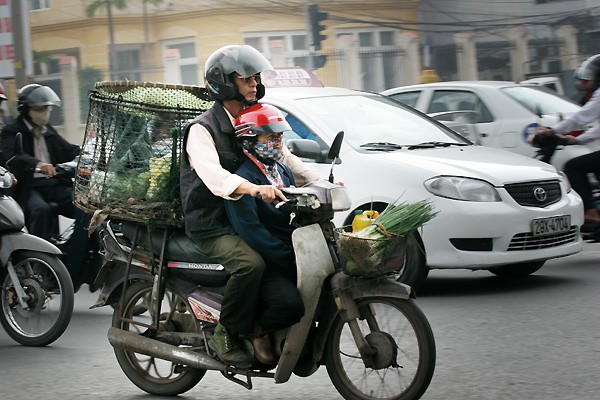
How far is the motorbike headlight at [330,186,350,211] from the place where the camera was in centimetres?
511

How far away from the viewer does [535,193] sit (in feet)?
28.4

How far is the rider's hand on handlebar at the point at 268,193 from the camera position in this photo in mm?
4945

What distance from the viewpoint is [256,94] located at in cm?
556

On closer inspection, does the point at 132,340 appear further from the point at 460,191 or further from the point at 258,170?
the point at 460,191

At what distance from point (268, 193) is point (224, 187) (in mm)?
276

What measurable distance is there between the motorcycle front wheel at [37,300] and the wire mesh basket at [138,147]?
1.58 metres

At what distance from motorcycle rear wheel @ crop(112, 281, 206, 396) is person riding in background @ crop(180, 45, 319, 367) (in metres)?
0.41

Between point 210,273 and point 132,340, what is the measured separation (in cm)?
66

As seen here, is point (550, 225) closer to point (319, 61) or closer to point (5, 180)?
point (5, 180)

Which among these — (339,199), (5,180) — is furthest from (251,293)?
(5,180)

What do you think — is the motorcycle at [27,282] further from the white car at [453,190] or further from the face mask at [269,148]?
the face mask at [269,148]

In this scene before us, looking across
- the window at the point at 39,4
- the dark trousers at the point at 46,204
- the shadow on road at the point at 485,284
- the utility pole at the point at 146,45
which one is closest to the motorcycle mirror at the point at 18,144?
the dark trousers at the point at 46,204

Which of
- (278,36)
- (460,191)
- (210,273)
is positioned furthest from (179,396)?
(278,36)

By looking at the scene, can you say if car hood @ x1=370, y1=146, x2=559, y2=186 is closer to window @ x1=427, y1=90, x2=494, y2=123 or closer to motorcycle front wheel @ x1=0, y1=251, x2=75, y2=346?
motorcycle front wheel @ x1=0, y1=251, x2=75, y2=346
